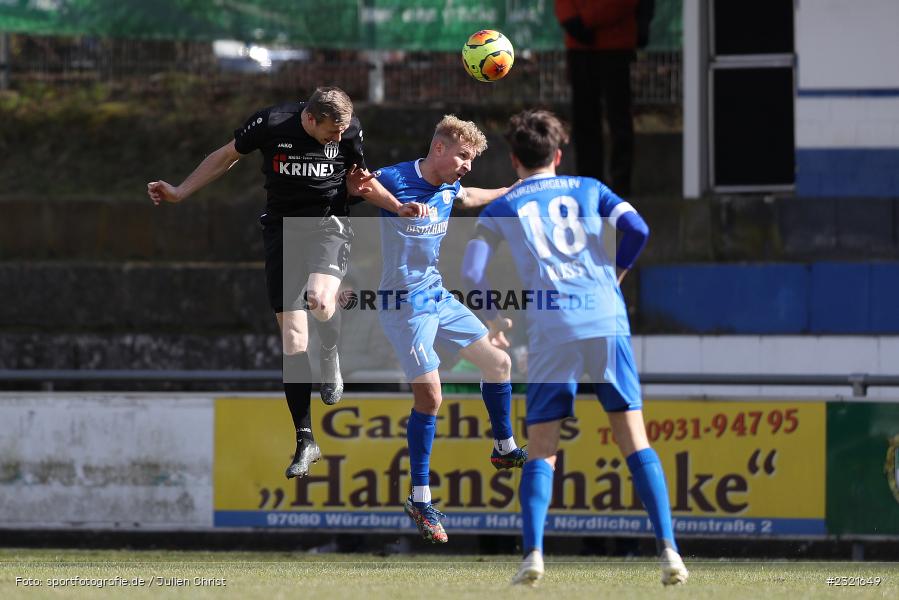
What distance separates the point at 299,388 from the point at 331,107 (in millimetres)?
1735

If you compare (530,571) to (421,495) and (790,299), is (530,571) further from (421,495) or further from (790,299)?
(790,299)

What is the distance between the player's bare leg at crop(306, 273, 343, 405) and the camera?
8.73m

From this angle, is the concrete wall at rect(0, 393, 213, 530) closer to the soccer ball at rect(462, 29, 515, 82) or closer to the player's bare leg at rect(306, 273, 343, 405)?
the player's bare leg at rect(306, 273, 343, 405)

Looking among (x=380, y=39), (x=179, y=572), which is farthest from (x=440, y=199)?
(x=380, y=39)

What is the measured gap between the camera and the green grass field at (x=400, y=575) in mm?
6754

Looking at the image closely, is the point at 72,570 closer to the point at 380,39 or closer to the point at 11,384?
the point at 11,384

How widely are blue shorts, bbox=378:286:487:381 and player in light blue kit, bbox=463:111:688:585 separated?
1.66 m

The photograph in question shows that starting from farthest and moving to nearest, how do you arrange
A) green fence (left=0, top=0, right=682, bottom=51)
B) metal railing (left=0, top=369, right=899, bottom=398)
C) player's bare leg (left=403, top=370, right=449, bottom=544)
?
1. green fence (left=0, top=0, right=682, bottom=51)
2. metal railing (left=0, top=369, right=899, bottom=398)
3. player's bare leg (left=403, top=370, right=449, bottom=544)

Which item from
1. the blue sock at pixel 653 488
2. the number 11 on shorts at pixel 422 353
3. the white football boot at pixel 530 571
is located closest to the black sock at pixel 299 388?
the number 11 on shorts at pixel 422 353

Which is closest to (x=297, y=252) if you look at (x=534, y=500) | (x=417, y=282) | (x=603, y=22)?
(x=417, y=282)

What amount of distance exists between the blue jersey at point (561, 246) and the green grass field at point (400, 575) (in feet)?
4.05

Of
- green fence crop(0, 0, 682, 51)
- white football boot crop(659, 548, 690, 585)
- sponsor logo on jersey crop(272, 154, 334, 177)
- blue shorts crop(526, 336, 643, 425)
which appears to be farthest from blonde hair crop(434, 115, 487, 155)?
green fence crop(0, 0, 682, 51)

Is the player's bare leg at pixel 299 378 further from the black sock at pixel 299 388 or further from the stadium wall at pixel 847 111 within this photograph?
the stadium wall at pixel 847 111

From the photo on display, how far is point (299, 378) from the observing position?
8.93 m
